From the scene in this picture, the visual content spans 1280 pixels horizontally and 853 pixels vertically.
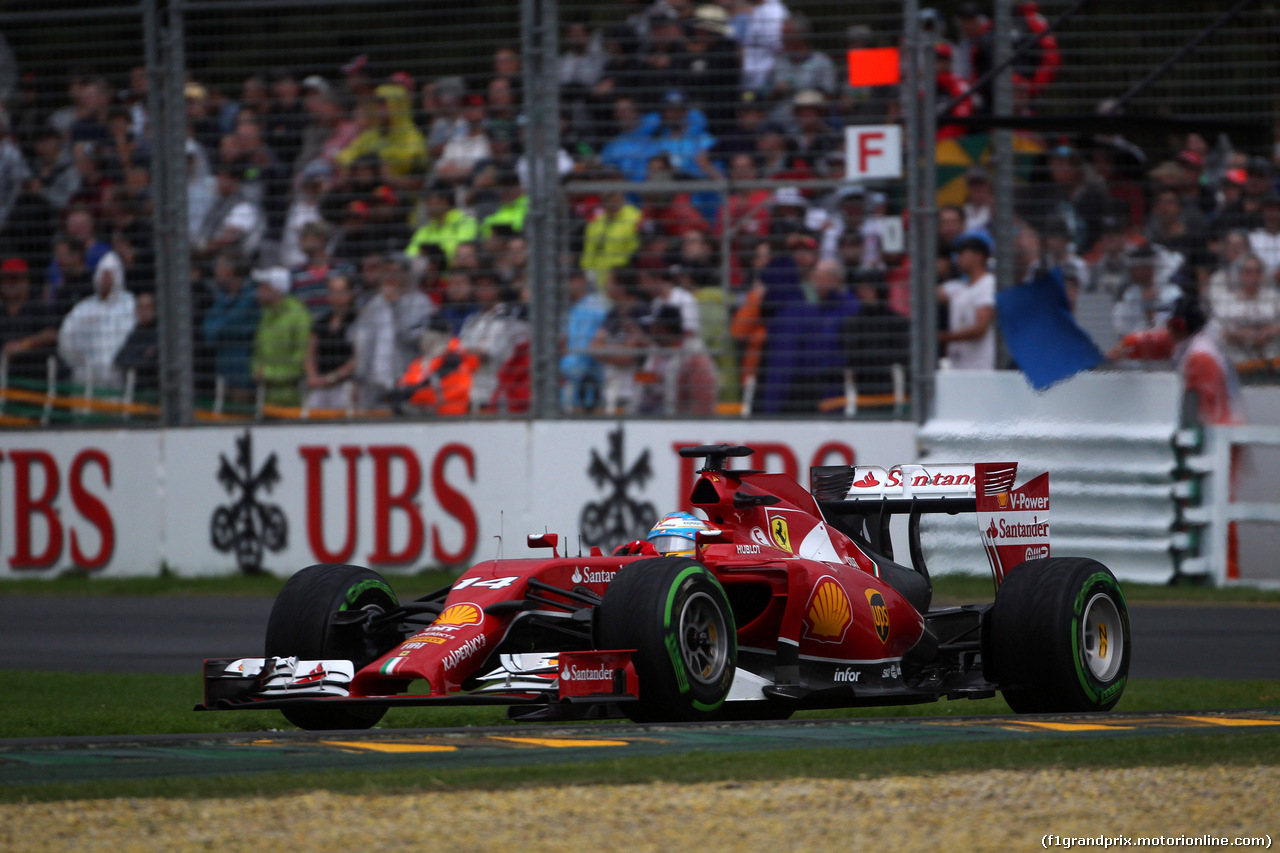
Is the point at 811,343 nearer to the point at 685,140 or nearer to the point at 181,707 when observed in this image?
the point at 685,140

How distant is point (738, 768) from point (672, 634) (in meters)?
0.80

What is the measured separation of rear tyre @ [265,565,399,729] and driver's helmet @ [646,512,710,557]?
Result: 1.05 m

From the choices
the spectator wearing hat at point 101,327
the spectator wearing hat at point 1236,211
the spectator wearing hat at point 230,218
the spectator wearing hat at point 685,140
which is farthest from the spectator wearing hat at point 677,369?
the spectator wearing hat at point 101,327

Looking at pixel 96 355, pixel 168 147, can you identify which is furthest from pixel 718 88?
pixel 96 355

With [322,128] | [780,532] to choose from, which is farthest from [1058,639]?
[322,128]

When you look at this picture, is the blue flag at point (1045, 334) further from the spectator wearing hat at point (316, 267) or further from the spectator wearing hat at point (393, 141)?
the spectator wearing hat at point (316, 267)

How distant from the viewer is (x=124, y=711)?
23.9 feet

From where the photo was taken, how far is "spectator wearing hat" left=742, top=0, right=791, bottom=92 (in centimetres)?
1274

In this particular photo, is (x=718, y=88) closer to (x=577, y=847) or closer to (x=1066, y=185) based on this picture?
(x=1066, y=185)

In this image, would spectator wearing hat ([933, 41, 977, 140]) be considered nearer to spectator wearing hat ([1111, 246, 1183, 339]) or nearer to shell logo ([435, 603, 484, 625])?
spectator wearing hat ([1111, 246, 1183, 339])

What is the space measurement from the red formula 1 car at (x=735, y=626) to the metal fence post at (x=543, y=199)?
5543 mm

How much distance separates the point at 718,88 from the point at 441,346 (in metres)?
2.70

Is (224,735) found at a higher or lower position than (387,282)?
lower

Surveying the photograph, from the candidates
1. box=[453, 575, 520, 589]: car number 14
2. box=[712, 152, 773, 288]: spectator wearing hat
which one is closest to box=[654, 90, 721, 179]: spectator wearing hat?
box=[712, 152, 773, 288]: spectator wearing hat
